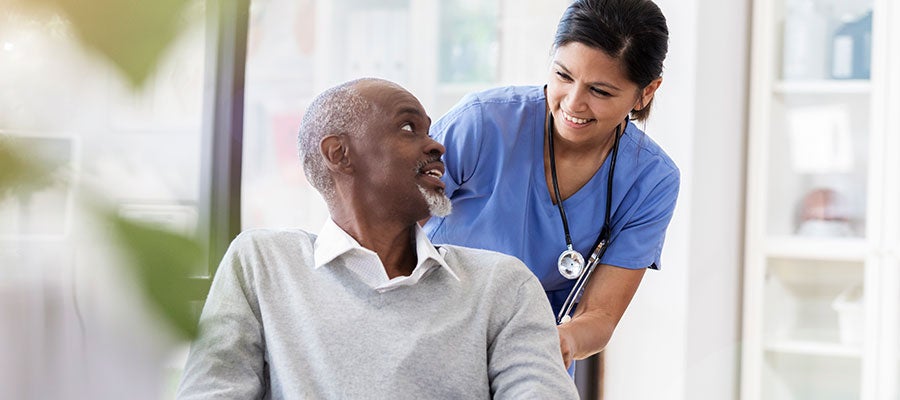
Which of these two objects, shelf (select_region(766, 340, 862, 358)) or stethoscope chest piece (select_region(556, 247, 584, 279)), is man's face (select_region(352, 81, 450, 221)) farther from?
shelf (select_region(766, 340, 862, 358))

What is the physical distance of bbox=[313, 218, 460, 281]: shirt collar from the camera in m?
1.44

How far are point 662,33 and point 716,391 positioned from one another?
1948mm

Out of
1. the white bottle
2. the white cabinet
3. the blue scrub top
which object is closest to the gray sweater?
the blue scrub top

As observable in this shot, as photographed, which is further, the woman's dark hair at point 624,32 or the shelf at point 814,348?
the shelf at point 814,348

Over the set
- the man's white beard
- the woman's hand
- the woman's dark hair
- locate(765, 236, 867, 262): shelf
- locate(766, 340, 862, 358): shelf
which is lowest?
locate(766, 340, 862, 358): shelf

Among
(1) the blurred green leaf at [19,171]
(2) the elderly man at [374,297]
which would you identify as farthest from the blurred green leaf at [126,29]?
(2) the elderly man at [374,297]

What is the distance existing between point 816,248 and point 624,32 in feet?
6.57

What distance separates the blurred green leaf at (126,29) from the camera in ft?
0.81

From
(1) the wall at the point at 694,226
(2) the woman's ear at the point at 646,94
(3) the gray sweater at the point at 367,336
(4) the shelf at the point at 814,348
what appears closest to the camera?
(3) the gray sweater at the point at 367,336

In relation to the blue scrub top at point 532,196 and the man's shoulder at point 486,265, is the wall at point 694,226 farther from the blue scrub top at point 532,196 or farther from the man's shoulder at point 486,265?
the man's shoulder at point 486,265

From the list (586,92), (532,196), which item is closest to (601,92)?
(586,92)

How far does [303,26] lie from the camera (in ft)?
11.6

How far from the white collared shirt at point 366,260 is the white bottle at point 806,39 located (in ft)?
7.32

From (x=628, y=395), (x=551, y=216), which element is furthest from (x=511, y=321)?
(x=628, y=395)
